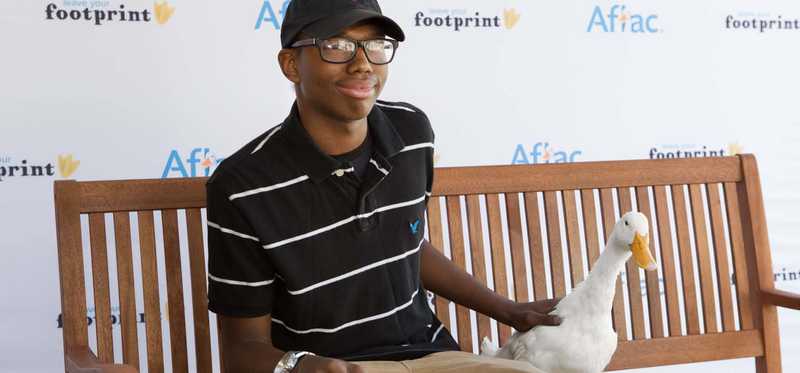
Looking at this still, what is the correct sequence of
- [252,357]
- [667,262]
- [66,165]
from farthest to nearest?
[66,165]
[667,262]
[252,357]

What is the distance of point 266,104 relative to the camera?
2771 mm

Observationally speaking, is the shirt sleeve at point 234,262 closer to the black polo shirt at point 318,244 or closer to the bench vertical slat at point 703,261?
the black polo shirt at point 318,244

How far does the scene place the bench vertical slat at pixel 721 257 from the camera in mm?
2221

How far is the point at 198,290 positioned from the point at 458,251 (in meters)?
0.55

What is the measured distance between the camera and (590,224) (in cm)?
216

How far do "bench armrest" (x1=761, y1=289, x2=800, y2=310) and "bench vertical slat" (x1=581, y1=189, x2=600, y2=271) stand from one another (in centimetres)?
40

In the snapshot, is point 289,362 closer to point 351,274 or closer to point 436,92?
point 351,274

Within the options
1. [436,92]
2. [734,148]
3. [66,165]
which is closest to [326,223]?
[66,165]

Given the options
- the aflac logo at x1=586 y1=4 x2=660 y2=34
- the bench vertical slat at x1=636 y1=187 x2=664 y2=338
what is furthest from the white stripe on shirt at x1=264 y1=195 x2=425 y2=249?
the aflac logo at x1=586 y1=4 x2=660 y2=34

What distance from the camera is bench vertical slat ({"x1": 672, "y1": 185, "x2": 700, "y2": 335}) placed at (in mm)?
2219

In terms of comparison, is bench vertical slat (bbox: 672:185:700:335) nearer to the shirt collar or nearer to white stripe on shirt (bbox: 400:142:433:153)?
white stripe on shirt (bbox: 400:142:433:153)

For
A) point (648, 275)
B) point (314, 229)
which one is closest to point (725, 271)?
point (648, 275)

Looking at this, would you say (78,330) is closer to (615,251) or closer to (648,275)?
(615,251)

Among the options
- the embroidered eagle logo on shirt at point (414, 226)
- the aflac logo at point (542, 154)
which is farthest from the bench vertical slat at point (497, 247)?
the aflac logo at point (542, 154)
